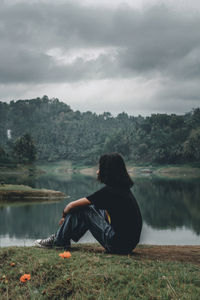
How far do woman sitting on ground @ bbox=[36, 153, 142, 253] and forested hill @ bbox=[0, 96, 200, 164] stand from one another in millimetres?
62837

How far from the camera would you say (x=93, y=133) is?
139 m

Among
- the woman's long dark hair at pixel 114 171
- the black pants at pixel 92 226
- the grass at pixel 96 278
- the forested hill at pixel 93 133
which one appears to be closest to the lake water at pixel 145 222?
the black pants at pixel 92 226

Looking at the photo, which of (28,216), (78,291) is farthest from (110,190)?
(28,216)

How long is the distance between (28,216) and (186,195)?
16707 mm

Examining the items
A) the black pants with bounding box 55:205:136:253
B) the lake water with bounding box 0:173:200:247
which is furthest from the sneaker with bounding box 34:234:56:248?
the lake water with bounding box 0:173:200:247

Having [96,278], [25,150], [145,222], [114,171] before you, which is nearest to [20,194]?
[145,222]

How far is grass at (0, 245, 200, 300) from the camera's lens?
3092 mm

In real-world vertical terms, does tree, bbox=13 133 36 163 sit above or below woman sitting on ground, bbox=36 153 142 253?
below

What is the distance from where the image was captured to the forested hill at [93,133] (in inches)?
3452

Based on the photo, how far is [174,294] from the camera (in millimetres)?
2975

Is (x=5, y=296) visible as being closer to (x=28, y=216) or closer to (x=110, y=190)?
(x=110, y=190)

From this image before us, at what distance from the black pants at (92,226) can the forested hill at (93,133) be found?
206 ft

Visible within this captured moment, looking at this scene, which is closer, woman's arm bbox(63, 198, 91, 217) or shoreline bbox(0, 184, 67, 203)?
woman's arm bbox(63, 198, 91, 217)

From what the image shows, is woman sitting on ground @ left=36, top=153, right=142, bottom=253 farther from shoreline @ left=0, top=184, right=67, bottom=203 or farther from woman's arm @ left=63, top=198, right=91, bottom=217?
shoreline @ left=0, top=184, right=67, bottom=203
